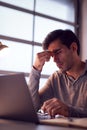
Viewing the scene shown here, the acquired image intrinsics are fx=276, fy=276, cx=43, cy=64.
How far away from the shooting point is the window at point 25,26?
142 inches

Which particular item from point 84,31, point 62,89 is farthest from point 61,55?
point 84,31

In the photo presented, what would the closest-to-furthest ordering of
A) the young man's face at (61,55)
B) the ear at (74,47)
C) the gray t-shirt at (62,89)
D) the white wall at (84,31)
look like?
the gray t-shirt at (62,89) → the young man's face at (61,55) → the ear at (74,47) → the white wall at (84,31)

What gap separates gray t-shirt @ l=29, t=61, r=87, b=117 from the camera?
198 cm

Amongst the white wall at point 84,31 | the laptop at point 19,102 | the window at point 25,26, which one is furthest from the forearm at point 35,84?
the white wall at point 84,31

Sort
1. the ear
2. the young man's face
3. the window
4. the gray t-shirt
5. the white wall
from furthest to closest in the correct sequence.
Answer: the white wall < the window < the ear < the young man's face < the gray t-shirt

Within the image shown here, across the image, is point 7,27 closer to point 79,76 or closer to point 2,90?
point 79,76

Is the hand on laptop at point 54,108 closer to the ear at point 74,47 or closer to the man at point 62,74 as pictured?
the man at point 62,74

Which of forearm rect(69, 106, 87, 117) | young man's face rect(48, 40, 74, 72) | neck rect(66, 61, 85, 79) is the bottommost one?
forearm rect(69, 106, 87, 117)

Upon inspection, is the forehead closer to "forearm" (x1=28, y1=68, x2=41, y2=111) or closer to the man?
the man

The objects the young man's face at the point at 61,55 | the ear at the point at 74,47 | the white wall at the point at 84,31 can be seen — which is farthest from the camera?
the white wall at the point at 84,31

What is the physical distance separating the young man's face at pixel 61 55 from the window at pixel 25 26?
1293 millimetres

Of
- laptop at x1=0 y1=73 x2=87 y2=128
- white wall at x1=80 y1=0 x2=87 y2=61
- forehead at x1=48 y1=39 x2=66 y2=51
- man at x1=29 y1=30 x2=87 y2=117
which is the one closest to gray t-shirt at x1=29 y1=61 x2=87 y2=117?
man at x1=29 y1=30 x2=87 y2=117

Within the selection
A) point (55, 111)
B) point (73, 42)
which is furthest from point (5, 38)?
point (55, 111)

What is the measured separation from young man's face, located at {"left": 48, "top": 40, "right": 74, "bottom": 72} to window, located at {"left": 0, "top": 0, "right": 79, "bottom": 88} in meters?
1.29
